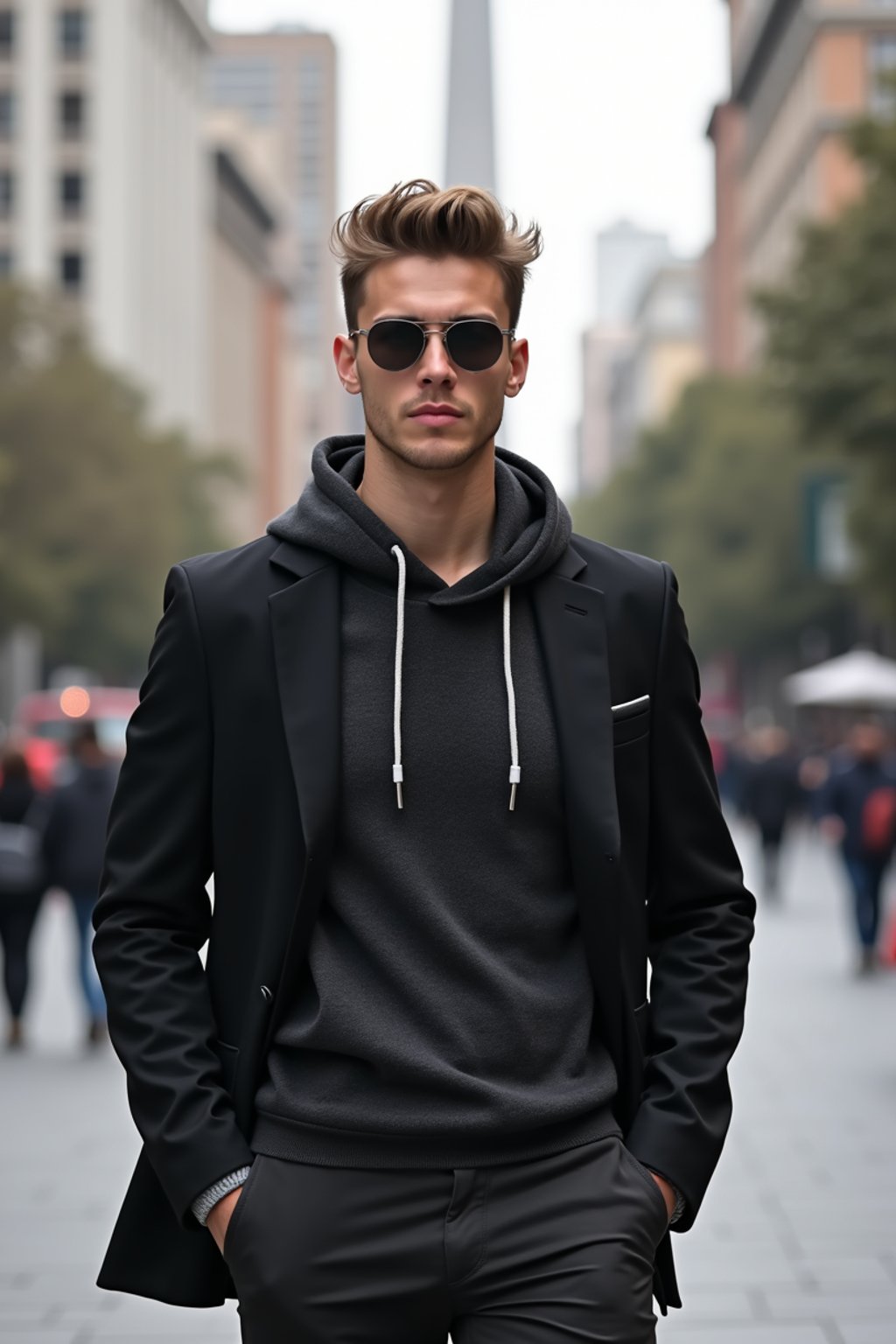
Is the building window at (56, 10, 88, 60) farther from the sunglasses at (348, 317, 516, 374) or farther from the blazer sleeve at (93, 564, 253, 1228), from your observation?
the blazer sleeve at (93, 564, 253, 1228)

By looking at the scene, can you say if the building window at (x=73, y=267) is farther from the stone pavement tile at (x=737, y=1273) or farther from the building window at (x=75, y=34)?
the stone pavement tile at (x=737, y=1273)

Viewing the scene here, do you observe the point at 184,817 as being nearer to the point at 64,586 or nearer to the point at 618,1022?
the point at 618,1022

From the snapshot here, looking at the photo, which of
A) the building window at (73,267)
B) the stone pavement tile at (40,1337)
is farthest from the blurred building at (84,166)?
the stone pavement tile at (40,1337)

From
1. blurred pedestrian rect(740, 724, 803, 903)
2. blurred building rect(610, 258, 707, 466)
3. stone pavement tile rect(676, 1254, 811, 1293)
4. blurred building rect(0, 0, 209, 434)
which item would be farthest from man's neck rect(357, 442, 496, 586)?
blurred building rect(610, 258, 707, 466)

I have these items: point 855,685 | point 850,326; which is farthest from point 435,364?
point 855,685

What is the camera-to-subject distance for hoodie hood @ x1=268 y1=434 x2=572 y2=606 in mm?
2969

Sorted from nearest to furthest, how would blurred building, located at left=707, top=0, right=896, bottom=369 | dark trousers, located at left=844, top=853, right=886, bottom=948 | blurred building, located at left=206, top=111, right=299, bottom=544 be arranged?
dark trousers, located at left=844, top=853, right=886, bottom=948
blurred building, located at left=707, top=0, right=896, bottom=369
blurred building, located at left=206, top=111, right=299, bottom=544

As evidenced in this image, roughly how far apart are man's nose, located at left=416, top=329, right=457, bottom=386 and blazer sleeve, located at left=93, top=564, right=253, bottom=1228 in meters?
0.40

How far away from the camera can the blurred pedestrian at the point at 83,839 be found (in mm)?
12242

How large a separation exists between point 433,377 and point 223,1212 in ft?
3.44

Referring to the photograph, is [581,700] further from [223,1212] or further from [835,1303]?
[835,1303]

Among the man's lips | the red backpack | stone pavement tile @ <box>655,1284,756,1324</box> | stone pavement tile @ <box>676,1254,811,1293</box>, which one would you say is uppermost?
the man's lips

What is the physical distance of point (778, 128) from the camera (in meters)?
84.6

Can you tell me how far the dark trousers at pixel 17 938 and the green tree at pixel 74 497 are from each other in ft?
117
